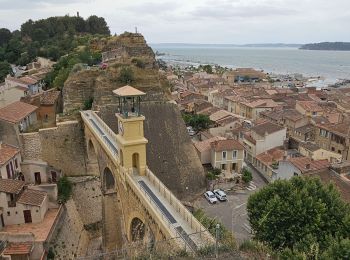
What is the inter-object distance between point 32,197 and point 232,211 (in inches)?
581

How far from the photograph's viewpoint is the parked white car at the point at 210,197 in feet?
93.3

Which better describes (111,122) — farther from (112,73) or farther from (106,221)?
(106,221)

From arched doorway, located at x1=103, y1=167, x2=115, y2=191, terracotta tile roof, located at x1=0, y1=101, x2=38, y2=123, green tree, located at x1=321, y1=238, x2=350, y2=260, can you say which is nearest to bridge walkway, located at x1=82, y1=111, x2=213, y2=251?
arched doorway, located at x1=103, y1=167, x2=115, y2=191

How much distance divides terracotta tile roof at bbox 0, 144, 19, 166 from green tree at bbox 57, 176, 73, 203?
12.2 feet

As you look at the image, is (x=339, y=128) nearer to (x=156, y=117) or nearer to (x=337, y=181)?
(x=337, y=181)

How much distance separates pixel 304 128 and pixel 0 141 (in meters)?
32.6

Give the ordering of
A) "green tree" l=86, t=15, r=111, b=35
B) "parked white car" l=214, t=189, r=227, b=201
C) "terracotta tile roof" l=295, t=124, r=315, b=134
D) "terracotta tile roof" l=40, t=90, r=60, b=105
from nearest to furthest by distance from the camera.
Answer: "parked white car" l=214, t=189, r=227, b=201 → "terracotta tile roof" l=40, t=90, r=60, b=105 → "terracotta tile roof" l=295, t=124, r=315, b=134 → "green tree" l=86, t=15, r=111, b=35

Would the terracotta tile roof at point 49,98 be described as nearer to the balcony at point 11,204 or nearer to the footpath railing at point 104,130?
the footpath railing at point 104,130

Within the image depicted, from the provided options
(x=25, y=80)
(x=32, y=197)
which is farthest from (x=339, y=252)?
(x=25, y=80)

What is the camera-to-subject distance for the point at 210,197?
28828 mm

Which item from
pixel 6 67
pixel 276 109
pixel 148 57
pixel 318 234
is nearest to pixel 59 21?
pixel 6 67

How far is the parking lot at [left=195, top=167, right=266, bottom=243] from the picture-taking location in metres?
24.3

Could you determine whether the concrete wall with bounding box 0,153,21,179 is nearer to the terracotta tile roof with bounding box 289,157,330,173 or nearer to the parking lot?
the parking lot

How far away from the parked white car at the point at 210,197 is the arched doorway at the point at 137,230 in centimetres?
1370
